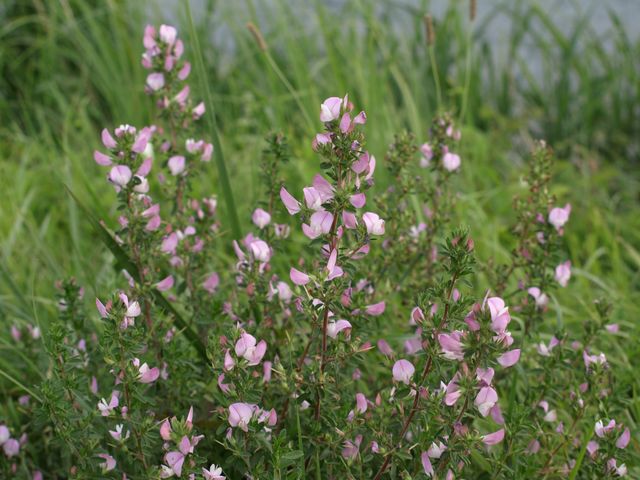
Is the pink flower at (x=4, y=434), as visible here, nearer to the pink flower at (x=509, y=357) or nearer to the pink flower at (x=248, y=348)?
the pink flower at (x=248, y=348)

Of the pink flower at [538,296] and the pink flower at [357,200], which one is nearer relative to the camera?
the pink flower at [357,200]

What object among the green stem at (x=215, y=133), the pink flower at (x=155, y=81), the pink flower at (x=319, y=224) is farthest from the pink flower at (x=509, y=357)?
the pink flower at (x=155, y=81)

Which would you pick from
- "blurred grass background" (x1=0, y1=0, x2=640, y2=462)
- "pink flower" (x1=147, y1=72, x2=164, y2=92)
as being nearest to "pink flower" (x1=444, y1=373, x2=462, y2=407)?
"pink flower" (x1=147, y1=72, x2=164, y2=92)

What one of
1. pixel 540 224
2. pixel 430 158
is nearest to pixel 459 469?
pixel 540 224

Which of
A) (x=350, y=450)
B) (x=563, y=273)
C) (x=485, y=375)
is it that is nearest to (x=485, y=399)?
(x=485, y=375)

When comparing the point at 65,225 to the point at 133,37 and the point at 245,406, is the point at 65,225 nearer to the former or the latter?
the point at 133,37

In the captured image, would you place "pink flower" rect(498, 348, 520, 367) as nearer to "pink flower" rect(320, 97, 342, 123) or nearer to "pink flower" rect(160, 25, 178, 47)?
"pink flower" rect(320, 97, 342, 123)
